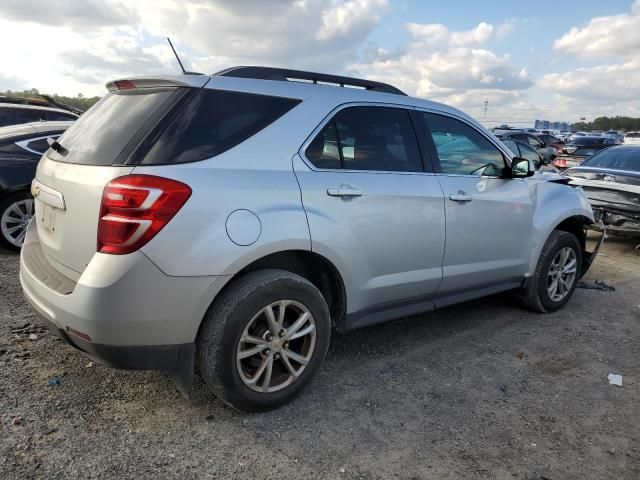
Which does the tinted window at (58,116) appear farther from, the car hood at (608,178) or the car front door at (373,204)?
the car hood at (608,178)

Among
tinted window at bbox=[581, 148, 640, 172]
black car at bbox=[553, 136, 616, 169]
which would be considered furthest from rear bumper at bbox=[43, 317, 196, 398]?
black car at bbox=[553, 136, 616, 169]

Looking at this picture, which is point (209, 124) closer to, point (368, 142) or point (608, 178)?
point (368, 142)

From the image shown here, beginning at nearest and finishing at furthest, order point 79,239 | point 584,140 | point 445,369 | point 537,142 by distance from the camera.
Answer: point 79,239
point 445,369
point 537,142
point 584,140

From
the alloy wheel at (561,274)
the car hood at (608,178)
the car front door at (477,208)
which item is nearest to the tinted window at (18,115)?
the car front door at (477,208)

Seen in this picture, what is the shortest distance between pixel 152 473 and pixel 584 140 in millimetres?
21870

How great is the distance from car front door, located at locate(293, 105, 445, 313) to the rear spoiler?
2.17 feet

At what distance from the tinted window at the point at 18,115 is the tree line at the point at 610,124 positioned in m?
95.7

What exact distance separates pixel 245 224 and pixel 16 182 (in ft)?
13.9

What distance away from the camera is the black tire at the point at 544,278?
478 cm

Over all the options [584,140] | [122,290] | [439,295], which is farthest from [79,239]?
[584,140]

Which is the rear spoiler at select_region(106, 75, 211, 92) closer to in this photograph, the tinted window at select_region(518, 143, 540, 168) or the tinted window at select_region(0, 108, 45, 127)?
the tinted window at select_region(0, 108, 45, 127)

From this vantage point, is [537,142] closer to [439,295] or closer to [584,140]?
[584,140]

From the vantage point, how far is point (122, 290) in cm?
246

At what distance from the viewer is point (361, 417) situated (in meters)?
3.04
